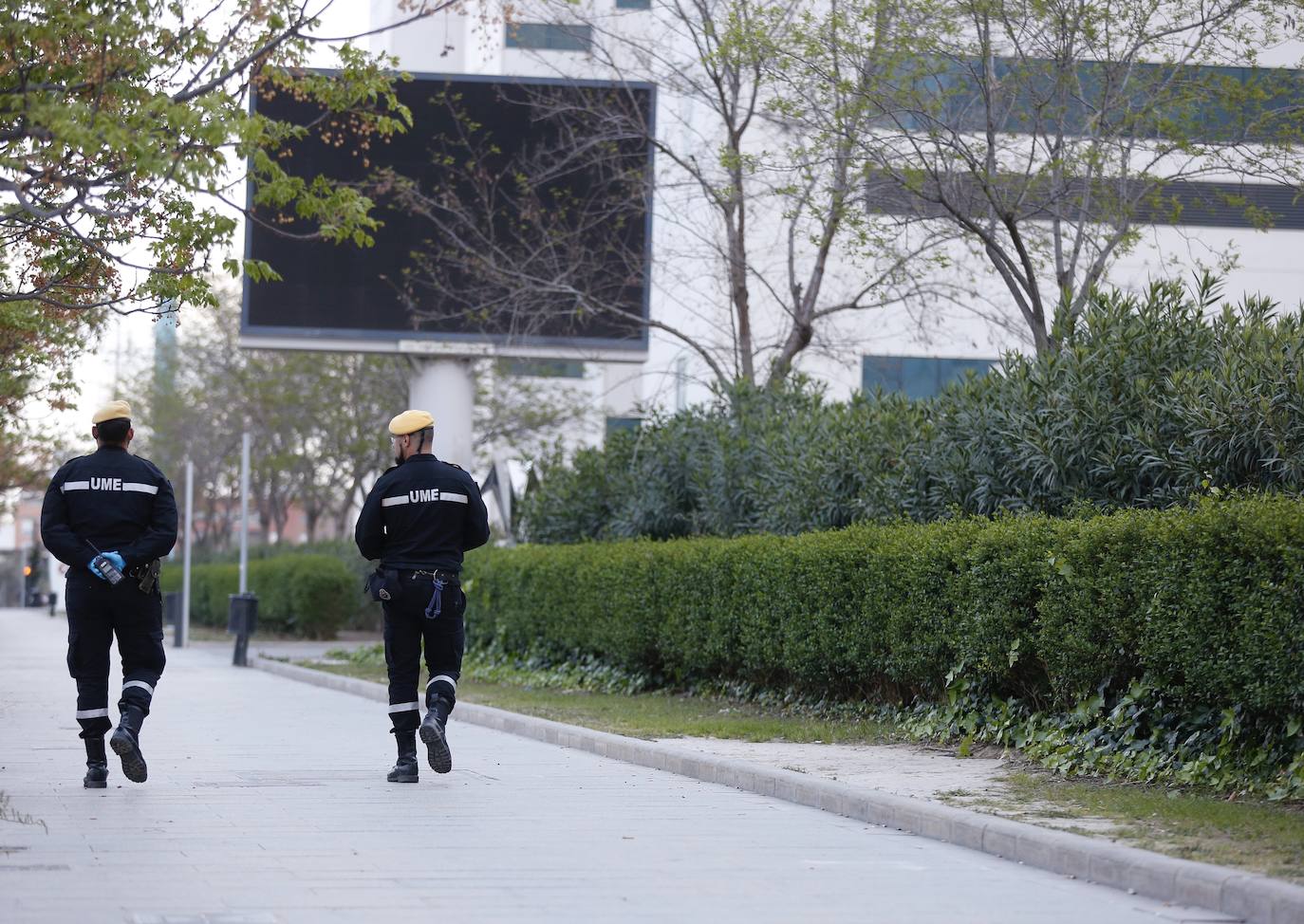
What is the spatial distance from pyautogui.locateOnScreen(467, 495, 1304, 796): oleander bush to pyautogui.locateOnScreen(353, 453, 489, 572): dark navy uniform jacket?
12.6ft

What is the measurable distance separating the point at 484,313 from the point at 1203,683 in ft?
52.1

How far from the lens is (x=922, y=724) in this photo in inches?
519

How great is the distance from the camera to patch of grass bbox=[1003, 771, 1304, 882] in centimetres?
737

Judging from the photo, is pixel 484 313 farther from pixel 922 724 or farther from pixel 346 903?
pixel 346 903

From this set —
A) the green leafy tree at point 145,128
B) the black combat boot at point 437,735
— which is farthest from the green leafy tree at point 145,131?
the black combat boot at point 437,735

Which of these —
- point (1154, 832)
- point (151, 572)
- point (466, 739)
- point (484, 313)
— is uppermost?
point (484, 313)

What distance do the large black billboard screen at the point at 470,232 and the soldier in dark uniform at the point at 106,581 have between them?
47.2 ft

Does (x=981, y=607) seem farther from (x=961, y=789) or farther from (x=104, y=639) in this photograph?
(x=104, y=639)

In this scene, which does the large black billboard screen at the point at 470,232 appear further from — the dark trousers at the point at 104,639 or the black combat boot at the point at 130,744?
the black combat boot at the point at 130,744

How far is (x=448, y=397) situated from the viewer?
26672 mm

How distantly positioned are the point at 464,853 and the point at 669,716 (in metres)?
7.53

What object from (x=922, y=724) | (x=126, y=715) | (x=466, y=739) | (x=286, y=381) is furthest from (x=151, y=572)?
(x=286, y=381)

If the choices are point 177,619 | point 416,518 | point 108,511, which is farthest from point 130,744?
point 177,619

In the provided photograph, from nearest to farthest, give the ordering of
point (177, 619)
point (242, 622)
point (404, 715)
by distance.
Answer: point (404, 715), point (242, 622), point (177, 619)
